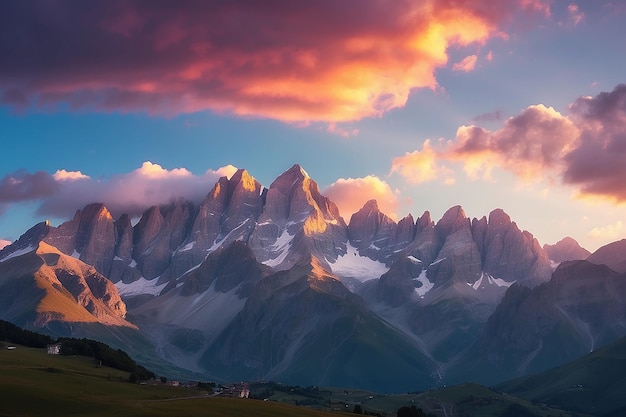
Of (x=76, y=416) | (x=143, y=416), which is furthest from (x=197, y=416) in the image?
(x=76, y=416)

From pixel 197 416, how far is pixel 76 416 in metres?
23.7

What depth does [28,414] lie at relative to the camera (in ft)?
631

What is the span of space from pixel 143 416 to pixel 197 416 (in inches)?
456

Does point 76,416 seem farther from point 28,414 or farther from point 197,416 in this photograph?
point 197,416

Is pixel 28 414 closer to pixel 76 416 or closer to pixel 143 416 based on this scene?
pixel 76 416

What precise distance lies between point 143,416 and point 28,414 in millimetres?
22630

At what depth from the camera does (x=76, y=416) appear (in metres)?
194

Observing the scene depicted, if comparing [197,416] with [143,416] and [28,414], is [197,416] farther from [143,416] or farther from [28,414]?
[28,414]

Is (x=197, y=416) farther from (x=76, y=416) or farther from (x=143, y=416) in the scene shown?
(x=76, y=416)

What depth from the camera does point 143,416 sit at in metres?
192

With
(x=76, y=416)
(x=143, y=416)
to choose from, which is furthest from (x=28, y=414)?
(x=143, y=416)

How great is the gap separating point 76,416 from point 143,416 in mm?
13613

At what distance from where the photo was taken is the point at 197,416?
19775cm
